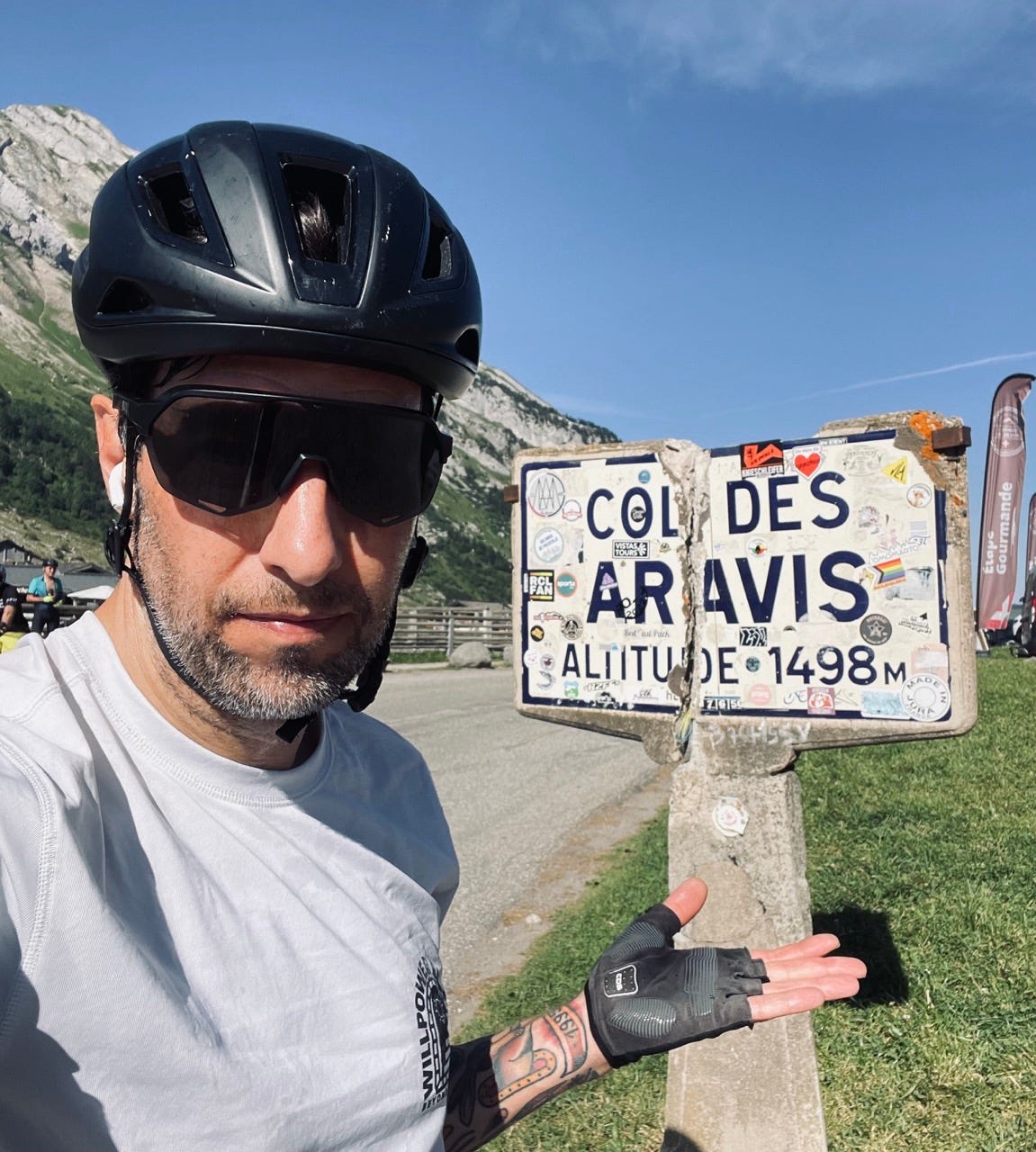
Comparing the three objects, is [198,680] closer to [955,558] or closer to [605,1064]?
[605,1064]

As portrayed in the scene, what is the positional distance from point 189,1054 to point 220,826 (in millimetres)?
334

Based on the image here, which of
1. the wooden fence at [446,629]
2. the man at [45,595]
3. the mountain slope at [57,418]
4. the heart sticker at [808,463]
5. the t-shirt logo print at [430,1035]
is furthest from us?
the mountain slope at [57,418]

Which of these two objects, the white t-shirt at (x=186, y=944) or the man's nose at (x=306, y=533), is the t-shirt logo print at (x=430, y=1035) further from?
the man's nose at (x=306, y=533)

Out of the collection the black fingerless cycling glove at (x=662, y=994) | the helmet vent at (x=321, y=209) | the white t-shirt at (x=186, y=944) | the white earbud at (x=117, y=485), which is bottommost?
the black fingerless cycling glove at (x=662, y=994)

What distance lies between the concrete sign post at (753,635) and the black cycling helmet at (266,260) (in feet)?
6.16

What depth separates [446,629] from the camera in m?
29.7

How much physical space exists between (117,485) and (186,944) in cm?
82

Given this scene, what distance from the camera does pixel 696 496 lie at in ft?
11.6

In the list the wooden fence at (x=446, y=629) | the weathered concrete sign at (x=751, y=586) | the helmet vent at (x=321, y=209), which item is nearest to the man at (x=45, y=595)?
the wooden fence at (x=446, y=629)

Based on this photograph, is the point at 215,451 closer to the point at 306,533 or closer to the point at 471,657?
the point at 306,533

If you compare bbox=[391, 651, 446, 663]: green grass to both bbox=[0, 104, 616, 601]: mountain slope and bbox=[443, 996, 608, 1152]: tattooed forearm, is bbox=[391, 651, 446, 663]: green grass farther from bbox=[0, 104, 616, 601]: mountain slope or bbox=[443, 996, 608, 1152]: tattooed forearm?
bbox=[0, 104, 616, 601]: mountain slope

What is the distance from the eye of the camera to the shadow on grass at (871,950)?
419 cm

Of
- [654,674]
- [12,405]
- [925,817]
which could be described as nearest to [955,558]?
[654,674]

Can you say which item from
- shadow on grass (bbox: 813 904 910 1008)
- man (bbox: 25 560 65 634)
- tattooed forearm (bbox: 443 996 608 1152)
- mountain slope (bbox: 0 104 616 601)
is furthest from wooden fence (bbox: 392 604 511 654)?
tattooed forearm (bbox: 443 996 608 1152)
